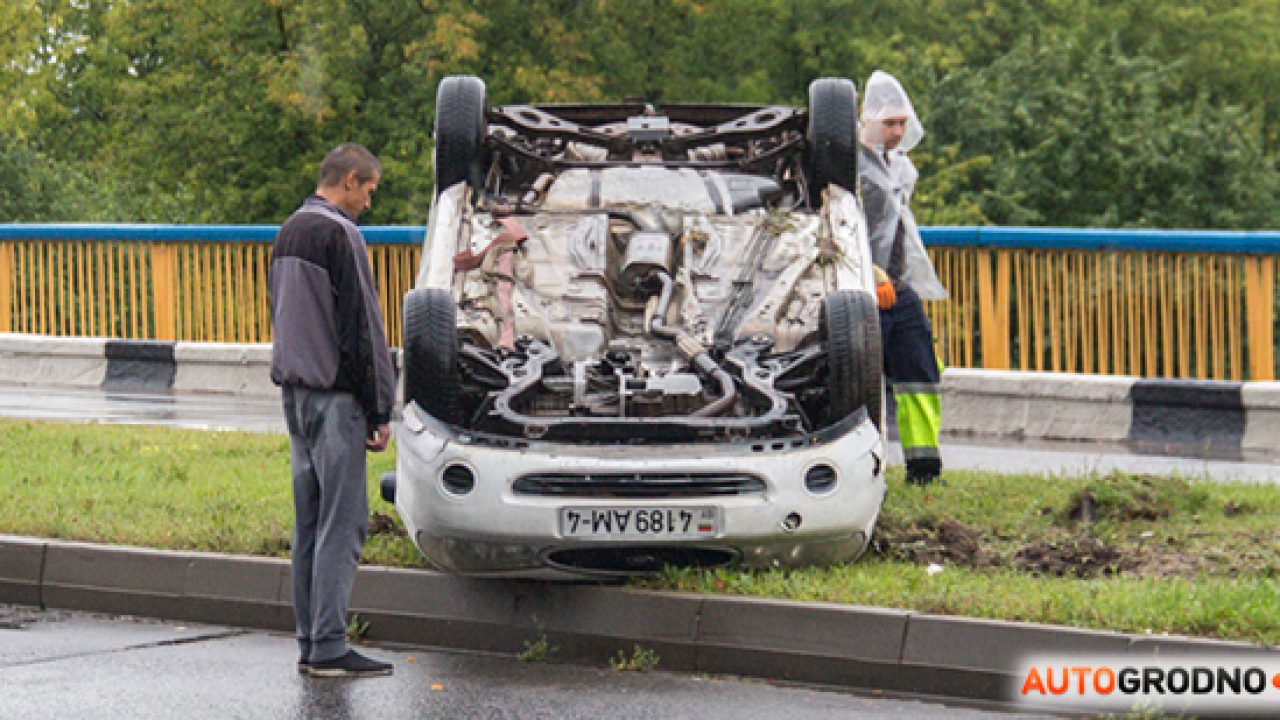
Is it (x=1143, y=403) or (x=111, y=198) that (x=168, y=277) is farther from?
(x=111, y=198)

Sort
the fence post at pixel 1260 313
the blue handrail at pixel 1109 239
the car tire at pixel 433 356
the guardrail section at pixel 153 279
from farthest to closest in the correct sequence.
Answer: the guardrail section at pixel 153 279 < the blue handrail at pixel 1109 239 < the fence post at pixel 1260 313 < the car tire at pixel 433 356

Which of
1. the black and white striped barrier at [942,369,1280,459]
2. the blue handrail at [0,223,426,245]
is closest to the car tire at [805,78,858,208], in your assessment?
the black and white striped barrier at [942,369,1280,459]

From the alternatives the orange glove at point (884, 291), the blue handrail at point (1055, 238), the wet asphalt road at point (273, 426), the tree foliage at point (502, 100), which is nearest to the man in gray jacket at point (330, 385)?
the orange glove at point (884, 291)

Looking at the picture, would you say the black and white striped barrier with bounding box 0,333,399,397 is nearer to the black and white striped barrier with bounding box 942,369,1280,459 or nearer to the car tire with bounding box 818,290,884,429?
the black and white striped barrier with bounding box 942,369,1280,459

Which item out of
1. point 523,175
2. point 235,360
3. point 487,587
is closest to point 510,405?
point 487,587

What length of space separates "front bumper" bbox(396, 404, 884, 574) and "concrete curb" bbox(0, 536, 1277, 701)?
0.60 ft

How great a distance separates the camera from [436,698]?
672cm

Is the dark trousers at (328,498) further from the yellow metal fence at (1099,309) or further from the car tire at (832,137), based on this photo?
the yellow metal fence at (1099,309)

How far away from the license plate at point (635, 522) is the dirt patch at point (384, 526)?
5.08ft

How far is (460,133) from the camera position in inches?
361

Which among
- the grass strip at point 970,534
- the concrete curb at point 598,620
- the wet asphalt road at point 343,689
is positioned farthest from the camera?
the grass strip at point 970,534

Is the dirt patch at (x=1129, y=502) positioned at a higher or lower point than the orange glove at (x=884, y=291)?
lower

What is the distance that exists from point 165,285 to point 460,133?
10.1 meters

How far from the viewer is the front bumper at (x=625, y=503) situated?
7453 millimetres
